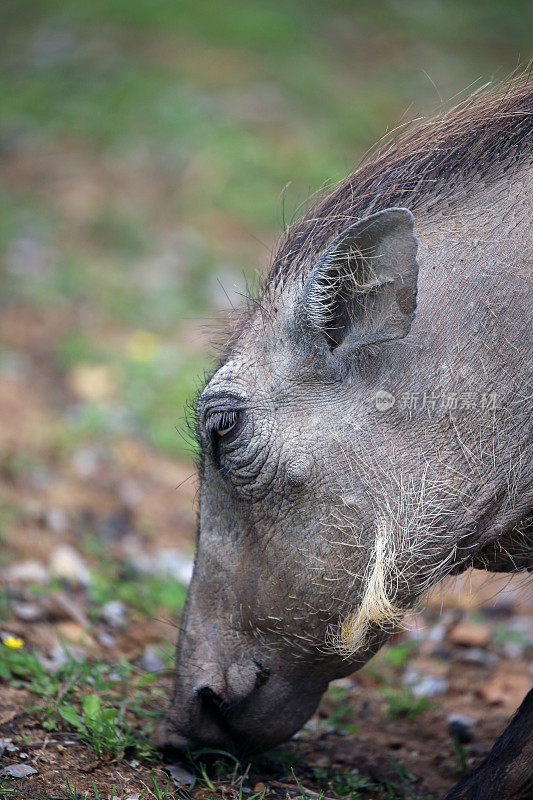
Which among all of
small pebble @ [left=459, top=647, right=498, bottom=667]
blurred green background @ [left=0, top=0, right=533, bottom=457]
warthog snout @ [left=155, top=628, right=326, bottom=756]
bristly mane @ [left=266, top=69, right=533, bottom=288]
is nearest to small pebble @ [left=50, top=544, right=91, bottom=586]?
blurred green background @ [left=0, top=0, right=533, bottom=457]

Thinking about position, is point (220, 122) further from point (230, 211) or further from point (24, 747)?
point (24, 747)

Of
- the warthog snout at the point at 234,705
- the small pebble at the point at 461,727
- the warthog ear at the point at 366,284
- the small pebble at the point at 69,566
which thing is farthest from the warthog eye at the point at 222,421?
the small pebble at the point at 69,566

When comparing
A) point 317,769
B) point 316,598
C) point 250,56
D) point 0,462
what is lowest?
point 317,769

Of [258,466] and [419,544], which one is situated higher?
[258,466]

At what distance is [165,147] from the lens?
934 centimetres

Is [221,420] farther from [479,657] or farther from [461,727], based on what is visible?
[479,657]

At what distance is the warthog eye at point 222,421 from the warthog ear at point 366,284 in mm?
356

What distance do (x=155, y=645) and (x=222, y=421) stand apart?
1522mm

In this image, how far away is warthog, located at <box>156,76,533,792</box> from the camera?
2506mm

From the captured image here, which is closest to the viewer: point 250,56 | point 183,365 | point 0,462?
point 0,462

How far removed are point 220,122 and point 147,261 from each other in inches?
110

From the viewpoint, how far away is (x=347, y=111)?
10695mm

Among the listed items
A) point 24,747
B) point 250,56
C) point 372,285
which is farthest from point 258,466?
point 250,56

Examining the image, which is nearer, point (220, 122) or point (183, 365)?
point (183, 365)
